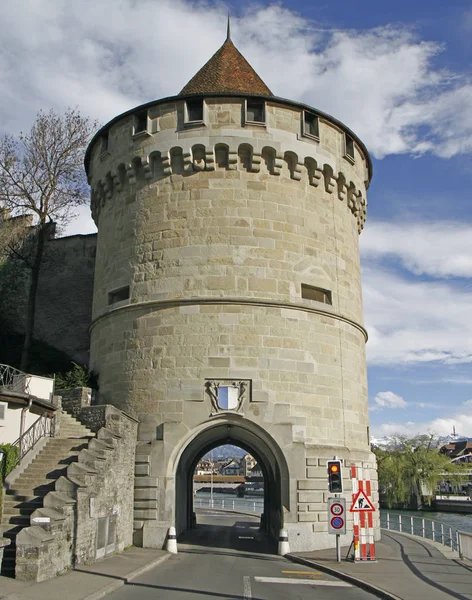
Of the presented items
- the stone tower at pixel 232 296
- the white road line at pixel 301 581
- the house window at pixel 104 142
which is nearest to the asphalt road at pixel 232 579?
the white road line at pixel 301 581

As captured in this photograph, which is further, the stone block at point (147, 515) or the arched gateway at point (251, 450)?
the arched gateway at point (251, 450)

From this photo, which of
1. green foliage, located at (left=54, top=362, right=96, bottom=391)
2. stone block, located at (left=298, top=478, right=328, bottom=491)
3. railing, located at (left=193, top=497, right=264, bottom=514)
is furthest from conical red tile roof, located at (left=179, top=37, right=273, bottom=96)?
railing, located at (left=193, top=497, right=264, bottom=514)

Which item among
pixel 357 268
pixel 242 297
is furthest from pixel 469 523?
pixel 242 297

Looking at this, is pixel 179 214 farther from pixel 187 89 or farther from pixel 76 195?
pixel 76 195

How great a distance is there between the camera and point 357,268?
2092 cm

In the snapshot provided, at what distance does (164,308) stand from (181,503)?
6.06 m

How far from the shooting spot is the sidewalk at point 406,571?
10047 millimetres

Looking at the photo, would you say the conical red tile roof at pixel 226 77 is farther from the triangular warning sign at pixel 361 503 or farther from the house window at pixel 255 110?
the triangular warning sign at pixel 361 503

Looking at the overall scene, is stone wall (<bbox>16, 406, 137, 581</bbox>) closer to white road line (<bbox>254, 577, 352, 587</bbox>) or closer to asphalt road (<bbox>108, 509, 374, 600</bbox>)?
asphalt road (<bbox>108, 509, 374, 600</bbox>)

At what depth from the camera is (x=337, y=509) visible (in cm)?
1375

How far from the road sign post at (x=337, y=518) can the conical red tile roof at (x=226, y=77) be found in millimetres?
12869

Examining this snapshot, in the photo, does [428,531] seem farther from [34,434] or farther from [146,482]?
[34,434]

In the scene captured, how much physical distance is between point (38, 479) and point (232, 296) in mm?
6877

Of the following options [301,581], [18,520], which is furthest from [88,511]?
[301,581]
